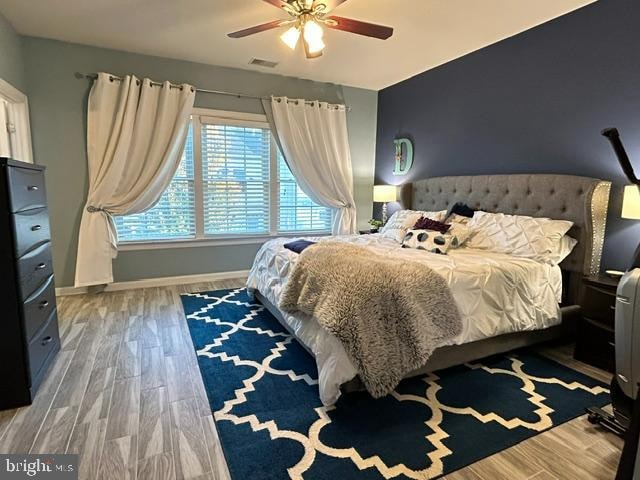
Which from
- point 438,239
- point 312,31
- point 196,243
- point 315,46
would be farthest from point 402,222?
point 196,243

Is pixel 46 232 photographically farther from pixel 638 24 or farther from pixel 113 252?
pixel 638 24

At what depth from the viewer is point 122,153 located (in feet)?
12.9

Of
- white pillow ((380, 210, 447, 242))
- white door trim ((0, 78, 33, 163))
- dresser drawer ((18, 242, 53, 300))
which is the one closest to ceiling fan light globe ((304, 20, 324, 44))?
white pillow ((380, 210, 447, 242))

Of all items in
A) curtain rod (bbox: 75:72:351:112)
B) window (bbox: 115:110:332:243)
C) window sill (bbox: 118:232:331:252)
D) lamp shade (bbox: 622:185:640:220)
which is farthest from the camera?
window (bbox: 115:110:332:243)

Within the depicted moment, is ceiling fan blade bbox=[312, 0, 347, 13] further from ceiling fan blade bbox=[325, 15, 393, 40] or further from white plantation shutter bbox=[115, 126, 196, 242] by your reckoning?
white plantation shutter bbox=[115, 126, 196, 242]

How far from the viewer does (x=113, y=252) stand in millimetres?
4047

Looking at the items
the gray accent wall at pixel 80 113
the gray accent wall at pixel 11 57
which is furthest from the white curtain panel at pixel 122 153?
the gray accent wall at pixel 11 57

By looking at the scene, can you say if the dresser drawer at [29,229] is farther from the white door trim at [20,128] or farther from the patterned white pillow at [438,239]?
the patterned white pillow at [438,239]

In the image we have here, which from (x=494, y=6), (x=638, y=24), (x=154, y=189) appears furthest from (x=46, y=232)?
(x=638, y=24)

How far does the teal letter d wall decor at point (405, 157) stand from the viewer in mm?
4797

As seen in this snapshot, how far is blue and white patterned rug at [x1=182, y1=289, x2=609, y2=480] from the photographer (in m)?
1.65

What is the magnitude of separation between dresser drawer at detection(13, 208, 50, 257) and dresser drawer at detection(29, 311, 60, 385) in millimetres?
562

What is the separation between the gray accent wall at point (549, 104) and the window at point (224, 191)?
6.76 ft

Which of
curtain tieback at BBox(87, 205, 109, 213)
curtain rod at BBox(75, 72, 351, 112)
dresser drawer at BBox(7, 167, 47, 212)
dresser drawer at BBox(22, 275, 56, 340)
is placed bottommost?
dresser drawer at BBox(22, 275, 56, 340)
